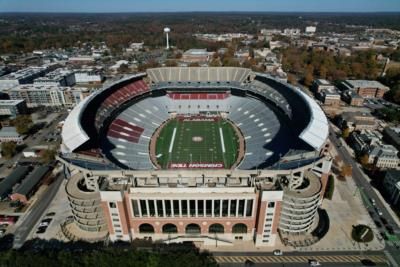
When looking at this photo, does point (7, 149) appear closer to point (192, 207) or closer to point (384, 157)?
point (192, 207)

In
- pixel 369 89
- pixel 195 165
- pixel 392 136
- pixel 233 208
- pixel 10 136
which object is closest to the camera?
pixel 233 208

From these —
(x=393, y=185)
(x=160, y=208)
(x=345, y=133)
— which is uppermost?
(x=160, y=208)

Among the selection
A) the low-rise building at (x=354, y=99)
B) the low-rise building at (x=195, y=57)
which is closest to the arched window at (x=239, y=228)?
the low-rise building at (x=354, y=99)

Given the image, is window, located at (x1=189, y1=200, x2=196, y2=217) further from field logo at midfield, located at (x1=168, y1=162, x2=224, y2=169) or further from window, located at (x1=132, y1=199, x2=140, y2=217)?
field logo at midfield, located at (x1=168, y1=162, x2=224, y2=169)

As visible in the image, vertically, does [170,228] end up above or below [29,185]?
above

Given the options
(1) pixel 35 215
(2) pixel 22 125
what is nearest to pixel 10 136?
(2) pixel 22 125

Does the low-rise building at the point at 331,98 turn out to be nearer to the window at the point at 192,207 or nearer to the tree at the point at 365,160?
the tree at the point at 365,160
